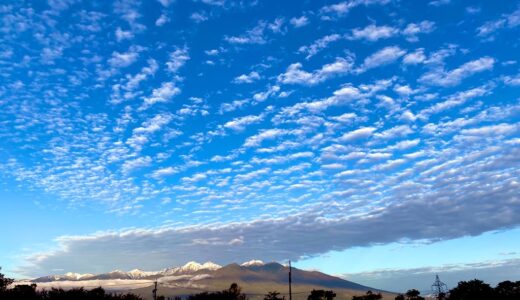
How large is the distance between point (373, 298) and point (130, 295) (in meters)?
60.2

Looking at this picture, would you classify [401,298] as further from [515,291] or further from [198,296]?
[198,296]

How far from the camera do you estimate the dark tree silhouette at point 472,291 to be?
3647 inches

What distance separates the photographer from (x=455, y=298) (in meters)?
99.6

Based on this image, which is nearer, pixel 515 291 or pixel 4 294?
pixel 4 294

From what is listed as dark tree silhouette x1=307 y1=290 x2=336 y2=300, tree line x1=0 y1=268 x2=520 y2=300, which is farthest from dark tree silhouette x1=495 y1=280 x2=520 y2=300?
dark tree silhouette x1=307 y1=290 x2=336 y2=300

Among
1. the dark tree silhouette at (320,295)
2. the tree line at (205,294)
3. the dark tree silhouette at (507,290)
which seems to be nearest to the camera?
the tree line at (205,294)

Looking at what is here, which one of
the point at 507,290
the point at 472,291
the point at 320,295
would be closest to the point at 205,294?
the point at 320,295

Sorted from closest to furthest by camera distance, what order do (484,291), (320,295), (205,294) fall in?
(484,291) < (205,294) < (320,295)

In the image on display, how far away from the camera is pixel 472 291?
316 feet

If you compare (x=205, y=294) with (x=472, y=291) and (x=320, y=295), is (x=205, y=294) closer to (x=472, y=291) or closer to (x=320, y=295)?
(x=320, y=295)

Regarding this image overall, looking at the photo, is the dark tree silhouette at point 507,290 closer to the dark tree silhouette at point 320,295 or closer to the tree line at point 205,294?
the tree line at point 205,294

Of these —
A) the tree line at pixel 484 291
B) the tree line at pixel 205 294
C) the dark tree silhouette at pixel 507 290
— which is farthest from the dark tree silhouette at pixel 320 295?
the dark tree silhouette at pixel 507 290

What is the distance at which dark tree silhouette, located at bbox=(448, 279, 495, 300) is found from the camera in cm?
9262

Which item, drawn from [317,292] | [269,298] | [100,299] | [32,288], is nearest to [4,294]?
[32,288]
